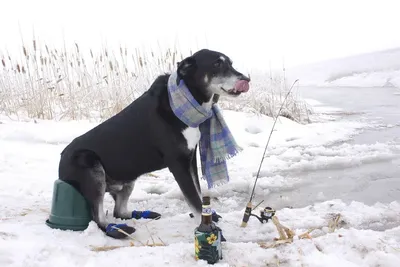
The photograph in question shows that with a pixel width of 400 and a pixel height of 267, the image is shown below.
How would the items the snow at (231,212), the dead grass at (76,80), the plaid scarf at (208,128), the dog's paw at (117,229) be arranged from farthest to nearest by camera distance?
the dead grass at (76,80) → the plaid scarf at (208,128) → the dog's paw at (117,229) → the snow at (231,212)

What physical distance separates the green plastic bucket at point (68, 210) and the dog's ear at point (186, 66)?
1058 mm

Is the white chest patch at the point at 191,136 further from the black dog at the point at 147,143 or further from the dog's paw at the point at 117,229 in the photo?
the dog's paw at the point at 117,229

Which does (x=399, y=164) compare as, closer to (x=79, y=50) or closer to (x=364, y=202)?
(x=364, y=202)

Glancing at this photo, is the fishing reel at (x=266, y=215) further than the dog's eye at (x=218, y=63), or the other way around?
the dog's eye at (x=218, y=63)

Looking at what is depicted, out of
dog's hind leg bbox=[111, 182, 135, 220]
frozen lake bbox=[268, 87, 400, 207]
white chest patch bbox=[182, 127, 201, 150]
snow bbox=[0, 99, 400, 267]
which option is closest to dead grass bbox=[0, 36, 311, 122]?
snow bbox=[0, 99, 400, 267]

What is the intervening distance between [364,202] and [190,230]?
1375 mm

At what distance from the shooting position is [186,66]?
2.51 meters

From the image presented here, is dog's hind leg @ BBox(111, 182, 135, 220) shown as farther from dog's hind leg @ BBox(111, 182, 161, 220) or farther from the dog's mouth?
the dog's mouth

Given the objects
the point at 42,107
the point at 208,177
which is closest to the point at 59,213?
the point at 208,177

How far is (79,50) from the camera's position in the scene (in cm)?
649

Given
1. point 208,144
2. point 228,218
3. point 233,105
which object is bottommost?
point 233,105

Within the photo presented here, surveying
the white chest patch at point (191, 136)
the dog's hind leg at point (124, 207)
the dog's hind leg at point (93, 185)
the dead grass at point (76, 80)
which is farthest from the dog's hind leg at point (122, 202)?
the dead grass at point (76, 80)

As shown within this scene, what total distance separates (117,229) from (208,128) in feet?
3.21

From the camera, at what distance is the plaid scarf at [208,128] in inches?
95.9
